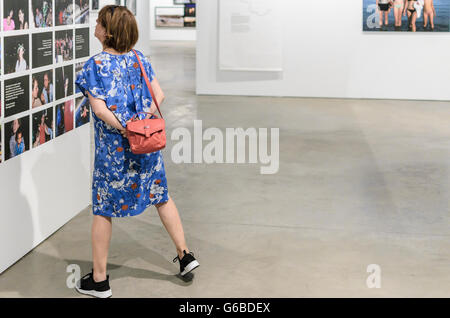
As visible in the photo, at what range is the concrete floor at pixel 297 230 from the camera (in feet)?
12.3

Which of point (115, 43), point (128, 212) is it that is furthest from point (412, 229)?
point (115, 43)

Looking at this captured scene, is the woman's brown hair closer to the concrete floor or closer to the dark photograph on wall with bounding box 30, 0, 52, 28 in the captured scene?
the dark photograph on wall with bounding box 30, 0, 52, 28

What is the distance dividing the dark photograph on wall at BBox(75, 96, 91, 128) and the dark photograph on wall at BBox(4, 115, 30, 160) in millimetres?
759

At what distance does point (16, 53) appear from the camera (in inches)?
150

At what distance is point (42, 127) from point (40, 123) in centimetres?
5

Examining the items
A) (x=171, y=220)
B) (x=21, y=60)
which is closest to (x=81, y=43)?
(x=21, y=60)

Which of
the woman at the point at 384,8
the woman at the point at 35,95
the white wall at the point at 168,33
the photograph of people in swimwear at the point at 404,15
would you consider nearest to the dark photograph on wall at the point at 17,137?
the woman at the point at 35,95

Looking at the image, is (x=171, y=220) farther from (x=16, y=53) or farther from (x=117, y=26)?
(x=16, y=53)

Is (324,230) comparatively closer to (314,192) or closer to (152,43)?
(314,192)

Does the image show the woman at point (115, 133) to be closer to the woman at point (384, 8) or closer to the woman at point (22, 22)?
the woman at point (22, 22)

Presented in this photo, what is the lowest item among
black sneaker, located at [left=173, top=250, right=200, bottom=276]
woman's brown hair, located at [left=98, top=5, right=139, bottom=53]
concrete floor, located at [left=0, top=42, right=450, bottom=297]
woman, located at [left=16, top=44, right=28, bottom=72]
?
concrete floor, located at [left=0, top=42, right=450, bottom=297]

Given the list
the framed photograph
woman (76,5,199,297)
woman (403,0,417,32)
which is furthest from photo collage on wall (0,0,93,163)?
the framed photograph

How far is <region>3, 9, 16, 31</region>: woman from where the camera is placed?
3.65 meters
